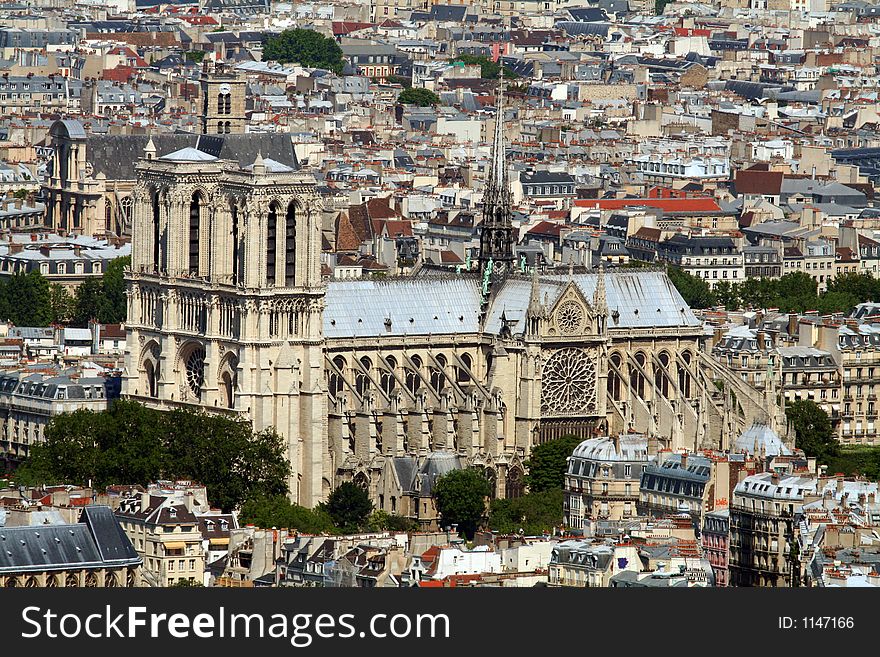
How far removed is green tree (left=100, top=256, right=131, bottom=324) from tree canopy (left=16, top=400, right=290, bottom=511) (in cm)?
3760

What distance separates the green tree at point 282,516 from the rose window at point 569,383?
14984 millimetres

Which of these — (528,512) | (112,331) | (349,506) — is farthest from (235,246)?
(112,331)

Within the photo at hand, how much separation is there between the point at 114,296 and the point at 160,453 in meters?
46.0

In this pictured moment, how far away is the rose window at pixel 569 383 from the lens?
493 feet

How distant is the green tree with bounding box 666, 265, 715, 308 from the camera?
192125 mm

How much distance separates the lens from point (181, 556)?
4737 inches

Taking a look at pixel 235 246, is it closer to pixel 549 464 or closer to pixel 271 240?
pixel 271 240

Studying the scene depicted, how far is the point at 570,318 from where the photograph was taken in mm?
150500

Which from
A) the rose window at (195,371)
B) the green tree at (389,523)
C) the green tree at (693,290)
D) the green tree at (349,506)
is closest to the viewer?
the green tree at (389,523)

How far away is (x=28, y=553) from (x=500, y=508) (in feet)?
101

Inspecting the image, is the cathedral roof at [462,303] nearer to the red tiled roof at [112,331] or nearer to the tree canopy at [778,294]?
the red tiled roof at [112,331]

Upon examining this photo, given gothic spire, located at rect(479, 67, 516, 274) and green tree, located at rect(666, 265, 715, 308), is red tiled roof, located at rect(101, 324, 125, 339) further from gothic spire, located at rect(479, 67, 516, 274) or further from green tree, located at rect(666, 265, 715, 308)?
green tree, located at rect(666, 265, 715, 308)

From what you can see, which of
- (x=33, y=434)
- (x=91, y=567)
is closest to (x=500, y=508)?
(x=33, y=434)

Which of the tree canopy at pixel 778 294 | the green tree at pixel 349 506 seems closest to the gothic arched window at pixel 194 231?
the green tree at pixel 349 506
